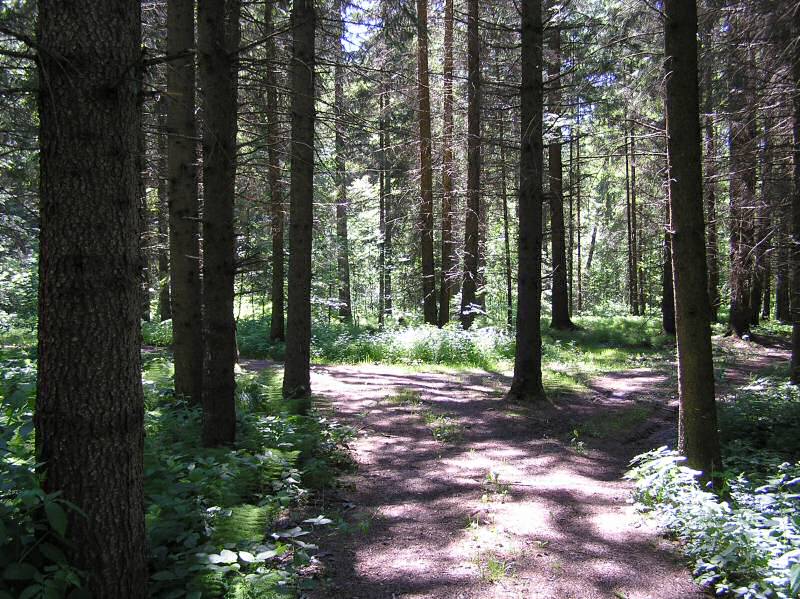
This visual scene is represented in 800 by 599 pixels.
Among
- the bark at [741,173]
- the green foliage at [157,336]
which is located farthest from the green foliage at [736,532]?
the green foliage at [157,336]

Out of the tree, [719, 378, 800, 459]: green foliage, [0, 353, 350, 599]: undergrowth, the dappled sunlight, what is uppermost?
the tree

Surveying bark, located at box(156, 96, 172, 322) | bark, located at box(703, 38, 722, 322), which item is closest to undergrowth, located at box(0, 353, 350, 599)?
bark, located at box(703, 38, 722, 322)

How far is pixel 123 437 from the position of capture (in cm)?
288

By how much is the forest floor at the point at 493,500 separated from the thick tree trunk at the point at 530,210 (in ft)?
2.25

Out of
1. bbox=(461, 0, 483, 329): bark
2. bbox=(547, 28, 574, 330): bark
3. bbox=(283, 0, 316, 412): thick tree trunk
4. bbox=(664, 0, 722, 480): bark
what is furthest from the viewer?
bbox=(547, 28, 574, 330): bark

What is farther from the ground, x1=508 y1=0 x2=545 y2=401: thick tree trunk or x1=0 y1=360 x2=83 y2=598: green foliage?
x1=508 y1=0 x2=545 y2=401: thick tree trunk

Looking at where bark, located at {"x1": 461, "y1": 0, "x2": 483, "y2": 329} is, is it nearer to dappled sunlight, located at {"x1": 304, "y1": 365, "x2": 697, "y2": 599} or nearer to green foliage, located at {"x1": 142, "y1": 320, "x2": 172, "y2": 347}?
dappled sunlight, located at {"x1": 304, "y1": 365, "x2": 697, "y2": 599}

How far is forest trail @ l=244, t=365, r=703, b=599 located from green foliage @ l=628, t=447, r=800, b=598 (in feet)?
0.64

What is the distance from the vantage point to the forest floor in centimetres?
391

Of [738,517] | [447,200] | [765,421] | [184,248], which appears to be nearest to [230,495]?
[738,517]

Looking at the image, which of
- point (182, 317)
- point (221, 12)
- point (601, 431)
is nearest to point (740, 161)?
point (601, 431)

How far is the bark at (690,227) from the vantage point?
17.8ft

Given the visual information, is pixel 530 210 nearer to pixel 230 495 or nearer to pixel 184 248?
pixel 184 248

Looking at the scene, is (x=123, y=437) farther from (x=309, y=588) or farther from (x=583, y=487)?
(x=583, y=487)
